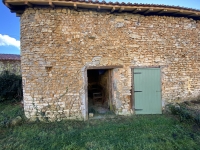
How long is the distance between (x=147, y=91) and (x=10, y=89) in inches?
340

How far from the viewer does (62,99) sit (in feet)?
16.1

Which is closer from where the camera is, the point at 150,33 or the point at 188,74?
the point at 150,33

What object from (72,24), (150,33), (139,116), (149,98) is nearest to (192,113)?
(149,98)

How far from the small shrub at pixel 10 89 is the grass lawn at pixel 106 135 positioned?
4.05 meters

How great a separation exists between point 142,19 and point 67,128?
5.64m

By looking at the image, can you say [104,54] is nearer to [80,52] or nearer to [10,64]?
[80,52]

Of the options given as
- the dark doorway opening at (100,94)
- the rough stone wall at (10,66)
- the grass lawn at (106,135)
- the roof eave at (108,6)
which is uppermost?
the roof eave at (108,6)

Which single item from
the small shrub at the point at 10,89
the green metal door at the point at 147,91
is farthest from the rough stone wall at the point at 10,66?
the green metal door at the point at 147,91

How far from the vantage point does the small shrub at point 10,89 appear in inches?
311

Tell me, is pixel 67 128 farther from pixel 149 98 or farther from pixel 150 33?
pixel 150 33

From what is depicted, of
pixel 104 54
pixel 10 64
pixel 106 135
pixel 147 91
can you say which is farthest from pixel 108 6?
pixel 10 64

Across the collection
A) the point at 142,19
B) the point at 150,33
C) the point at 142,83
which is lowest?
the point at 142,83

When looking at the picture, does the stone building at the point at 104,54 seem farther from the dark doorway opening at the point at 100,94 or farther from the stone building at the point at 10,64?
the stone building at the point at 10,64

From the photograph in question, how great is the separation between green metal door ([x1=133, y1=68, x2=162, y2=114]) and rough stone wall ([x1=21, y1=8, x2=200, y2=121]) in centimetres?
29
